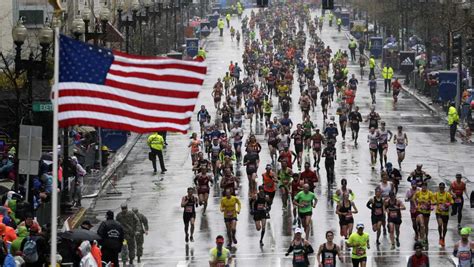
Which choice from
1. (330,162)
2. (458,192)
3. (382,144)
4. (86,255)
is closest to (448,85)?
(382,144)

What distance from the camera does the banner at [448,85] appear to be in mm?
70375

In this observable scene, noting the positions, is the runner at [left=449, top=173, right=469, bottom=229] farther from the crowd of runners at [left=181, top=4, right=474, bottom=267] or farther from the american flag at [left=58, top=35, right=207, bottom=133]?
the american flag at [left=58, top=35, right=207, bottom=133]

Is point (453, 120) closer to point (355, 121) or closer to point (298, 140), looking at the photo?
point (355, 121)

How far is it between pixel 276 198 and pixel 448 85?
2833 centimetres

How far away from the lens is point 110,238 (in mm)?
29547

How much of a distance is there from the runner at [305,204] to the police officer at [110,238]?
7130 mm

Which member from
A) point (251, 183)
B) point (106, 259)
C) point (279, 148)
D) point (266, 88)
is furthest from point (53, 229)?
point (266, 88)

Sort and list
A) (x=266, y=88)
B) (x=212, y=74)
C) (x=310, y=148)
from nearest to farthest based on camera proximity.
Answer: (x=310, y=148) < (x=266, y=88) < (x=212, y=74)

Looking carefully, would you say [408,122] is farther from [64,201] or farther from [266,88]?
[64,201]

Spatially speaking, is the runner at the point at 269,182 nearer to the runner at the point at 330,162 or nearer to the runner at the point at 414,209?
the runner at the point at 414,209

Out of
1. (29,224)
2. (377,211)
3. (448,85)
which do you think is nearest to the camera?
(29,224)

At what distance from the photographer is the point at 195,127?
64.1 metres

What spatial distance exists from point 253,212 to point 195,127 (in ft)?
91.7

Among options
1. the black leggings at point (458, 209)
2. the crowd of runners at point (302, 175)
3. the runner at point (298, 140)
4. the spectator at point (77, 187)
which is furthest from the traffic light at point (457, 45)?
the black leggings at point (458, 209)
